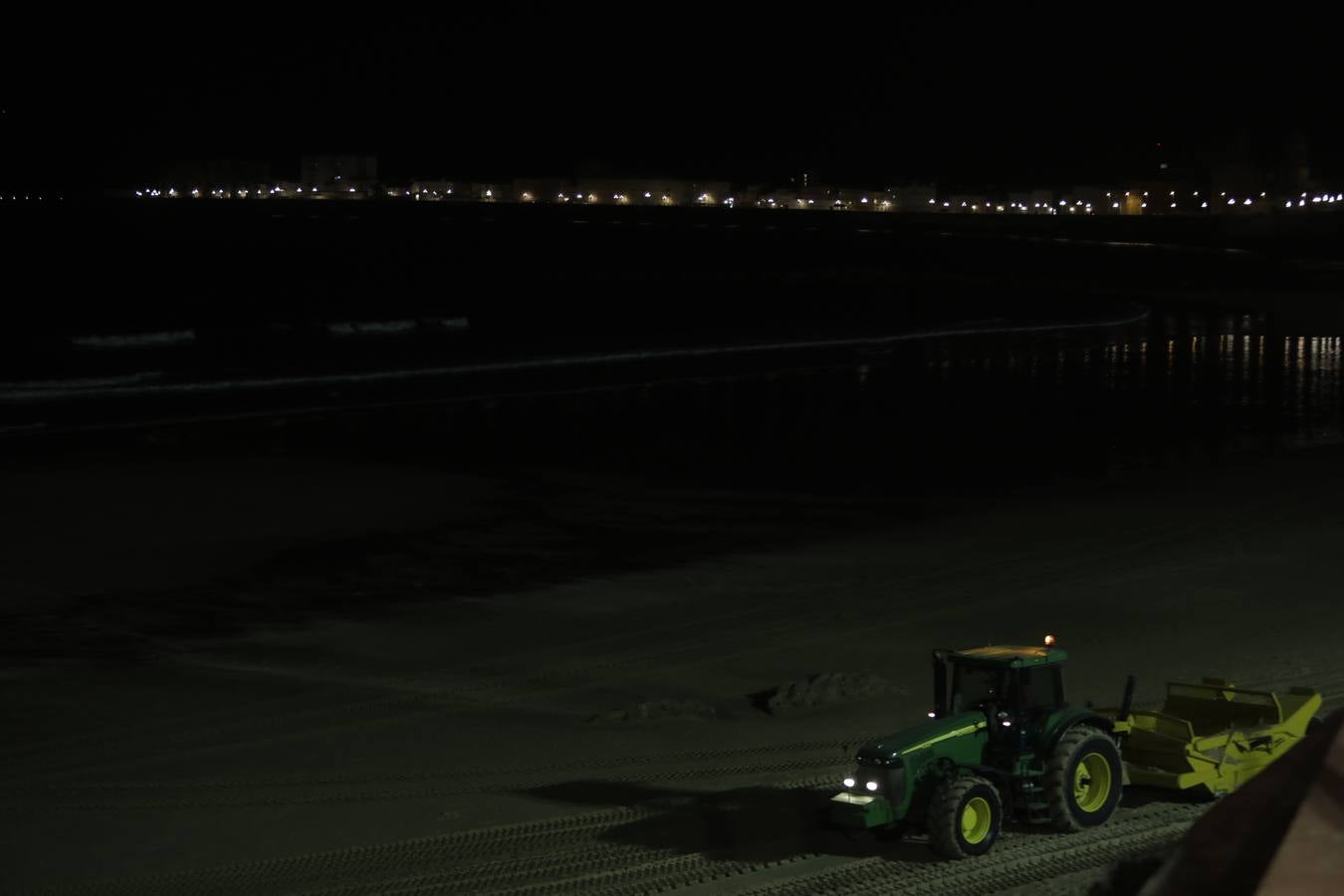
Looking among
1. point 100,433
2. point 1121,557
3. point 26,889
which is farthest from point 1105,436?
point 26,889

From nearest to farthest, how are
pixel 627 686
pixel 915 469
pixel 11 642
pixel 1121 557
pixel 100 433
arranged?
pixel 627 686 → pixel 11 642 → pixel 1121 557 → pixel 915 469 → pixel 100 433

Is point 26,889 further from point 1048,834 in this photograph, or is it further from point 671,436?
point 671,436

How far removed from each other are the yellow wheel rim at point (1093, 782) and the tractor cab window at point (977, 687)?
678 millimetres

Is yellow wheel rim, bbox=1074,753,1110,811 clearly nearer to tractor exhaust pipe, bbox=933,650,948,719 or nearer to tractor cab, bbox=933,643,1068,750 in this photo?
tractor cab, bbox=933,643,1068,750

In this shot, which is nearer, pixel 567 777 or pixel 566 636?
pixel 567 777

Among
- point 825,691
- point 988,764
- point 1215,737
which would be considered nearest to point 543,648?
point 825,691

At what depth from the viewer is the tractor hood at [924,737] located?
810 cm

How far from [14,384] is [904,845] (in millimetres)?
36524

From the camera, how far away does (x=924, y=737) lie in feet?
26.9

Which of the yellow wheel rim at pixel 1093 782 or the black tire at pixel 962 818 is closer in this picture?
the black tire at pixel 962 818

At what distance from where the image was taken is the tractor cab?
8.44m

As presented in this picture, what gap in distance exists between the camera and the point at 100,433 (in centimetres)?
2936

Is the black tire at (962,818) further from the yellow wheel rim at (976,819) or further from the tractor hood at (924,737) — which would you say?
the tractor hood at (924,737)

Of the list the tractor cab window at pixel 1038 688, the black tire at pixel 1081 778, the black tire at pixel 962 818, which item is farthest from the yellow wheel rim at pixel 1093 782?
the black tire at pixel 962 818
